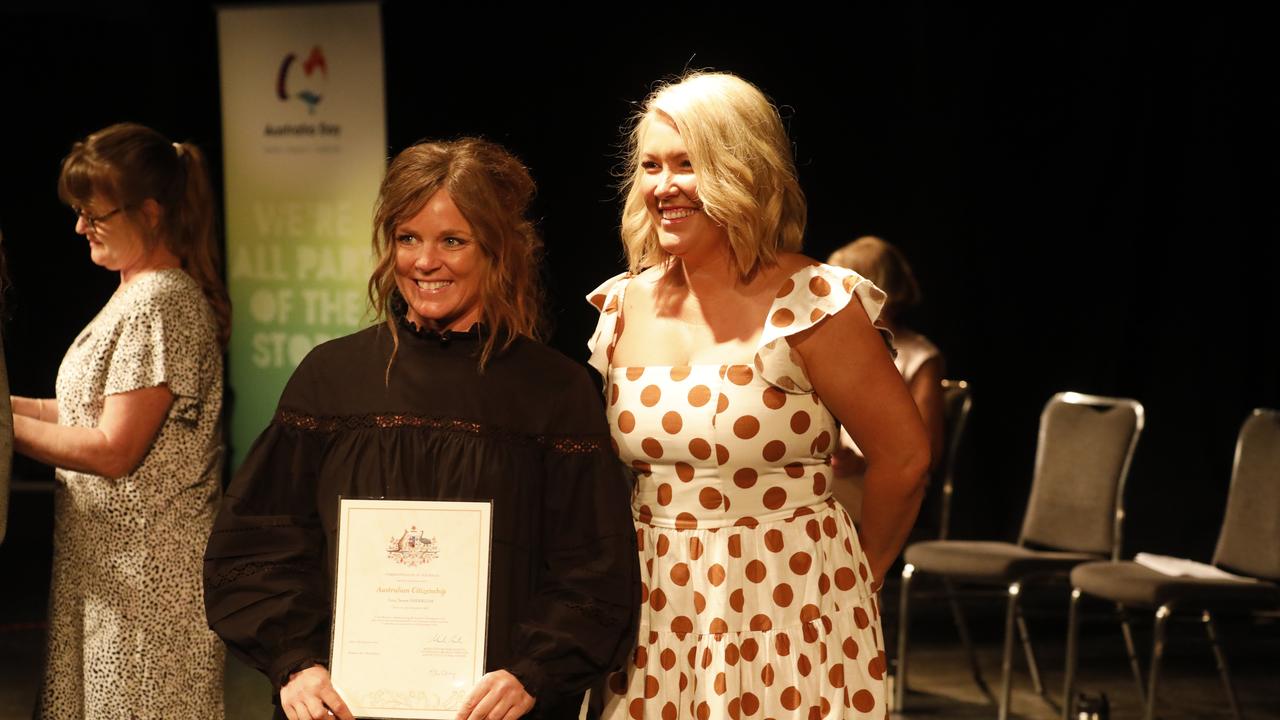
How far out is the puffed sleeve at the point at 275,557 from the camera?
6.24ft

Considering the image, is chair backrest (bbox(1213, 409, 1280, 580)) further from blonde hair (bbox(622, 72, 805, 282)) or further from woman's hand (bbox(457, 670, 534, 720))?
woman's hand (bbox(457, 670, 534, 720))

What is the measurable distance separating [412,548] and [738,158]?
76 centimetres

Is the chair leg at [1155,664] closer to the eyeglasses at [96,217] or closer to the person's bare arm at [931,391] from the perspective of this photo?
the person's bare arm at [931,391]

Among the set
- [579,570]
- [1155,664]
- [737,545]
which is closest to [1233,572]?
[1155,664]

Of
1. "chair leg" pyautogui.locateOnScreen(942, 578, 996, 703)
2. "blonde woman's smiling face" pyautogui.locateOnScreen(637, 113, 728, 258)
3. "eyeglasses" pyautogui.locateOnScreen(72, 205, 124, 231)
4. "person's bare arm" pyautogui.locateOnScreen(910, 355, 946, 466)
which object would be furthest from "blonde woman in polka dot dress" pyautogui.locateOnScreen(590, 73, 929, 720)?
"chair leg" pyautogui.locateOnScreen(942, 578, 996, 703)

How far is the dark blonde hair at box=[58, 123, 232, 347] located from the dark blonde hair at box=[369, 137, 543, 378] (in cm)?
84

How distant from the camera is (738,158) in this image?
7.22 ft

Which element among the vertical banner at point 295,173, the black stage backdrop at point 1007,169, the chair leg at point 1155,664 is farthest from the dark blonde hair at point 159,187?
the black stage backdrop at point 1007,169

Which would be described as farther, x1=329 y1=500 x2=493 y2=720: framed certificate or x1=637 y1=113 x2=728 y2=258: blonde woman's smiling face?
x1=637 y1=113 x2=728 y2=258: blonde woman's smiling face

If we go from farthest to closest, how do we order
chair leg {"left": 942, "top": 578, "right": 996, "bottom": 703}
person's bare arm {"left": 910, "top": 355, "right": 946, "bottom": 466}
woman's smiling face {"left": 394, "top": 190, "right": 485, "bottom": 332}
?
1. chair leg {"left": 942, "top": 578, "right": 996, "bottom": 703}
2. person's bare arm {"left": 910, "top": 355, "right": 946, "bottom": 466}
3. woman's smiling face {"left": 394, "top": 190, "right": 485, "bottom": 332}

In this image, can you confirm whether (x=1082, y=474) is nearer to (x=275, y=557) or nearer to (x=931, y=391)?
(x=931, y=391)

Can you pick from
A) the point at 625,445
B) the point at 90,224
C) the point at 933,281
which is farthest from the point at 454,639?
the point at 933,281

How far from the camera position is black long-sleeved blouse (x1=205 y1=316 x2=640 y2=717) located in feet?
6.27

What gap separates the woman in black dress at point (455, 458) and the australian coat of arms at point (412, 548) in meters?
0.07
